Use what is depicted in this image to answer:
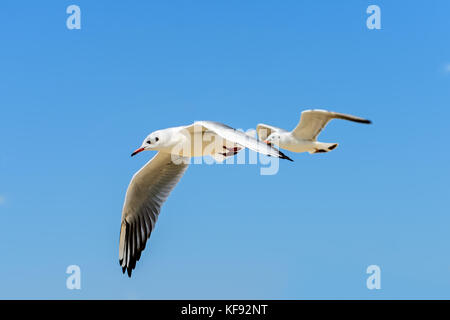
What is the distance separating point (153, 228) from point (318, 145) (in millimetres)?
1868

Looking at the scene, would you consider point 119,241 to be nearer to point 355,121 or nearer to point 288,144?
point 288,144

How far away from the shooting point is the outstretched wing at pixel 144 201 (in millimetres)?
5898

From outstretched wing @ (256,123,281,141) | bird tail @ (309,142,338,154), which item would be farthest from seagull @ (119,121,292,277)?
outstretched wing @ (256,123,281,141)

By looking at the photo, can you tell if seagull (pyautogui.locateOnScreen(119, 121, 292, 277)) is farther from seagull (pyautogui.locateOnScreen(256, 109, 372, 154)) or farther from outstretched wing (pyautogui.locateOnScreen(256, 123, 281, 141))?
outstretched wing (pyautogui.locateOnScreen(256, 123, 281, 141))

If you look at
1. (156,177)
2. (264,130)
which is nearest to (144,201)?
(156,177)

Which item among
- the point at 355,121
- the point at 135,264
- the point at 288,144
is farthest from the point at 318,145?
the point at 135,264

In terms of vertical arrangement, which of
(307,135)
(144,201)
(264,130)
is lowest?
(144,201)

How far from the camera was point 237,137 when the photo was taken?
4355 millimetres

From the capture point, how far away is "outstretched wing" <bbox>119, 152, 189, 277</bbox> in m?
5.90

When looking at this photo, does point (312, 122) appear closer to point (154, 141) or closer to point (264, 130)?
point (264, 130)

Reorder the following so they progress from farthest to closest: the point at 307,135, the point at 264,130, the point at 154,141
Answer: the point at 264,130
the point at 307,135
the point at 154,141

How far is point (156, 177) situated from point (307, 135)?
1572 mm

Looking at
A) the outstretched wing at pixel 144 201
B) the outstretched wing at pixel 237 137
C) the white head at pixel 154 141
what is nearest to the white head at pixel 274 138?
the outstretched wing at pixel 144 201

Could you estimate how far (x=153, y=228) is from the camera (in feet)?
19.7
